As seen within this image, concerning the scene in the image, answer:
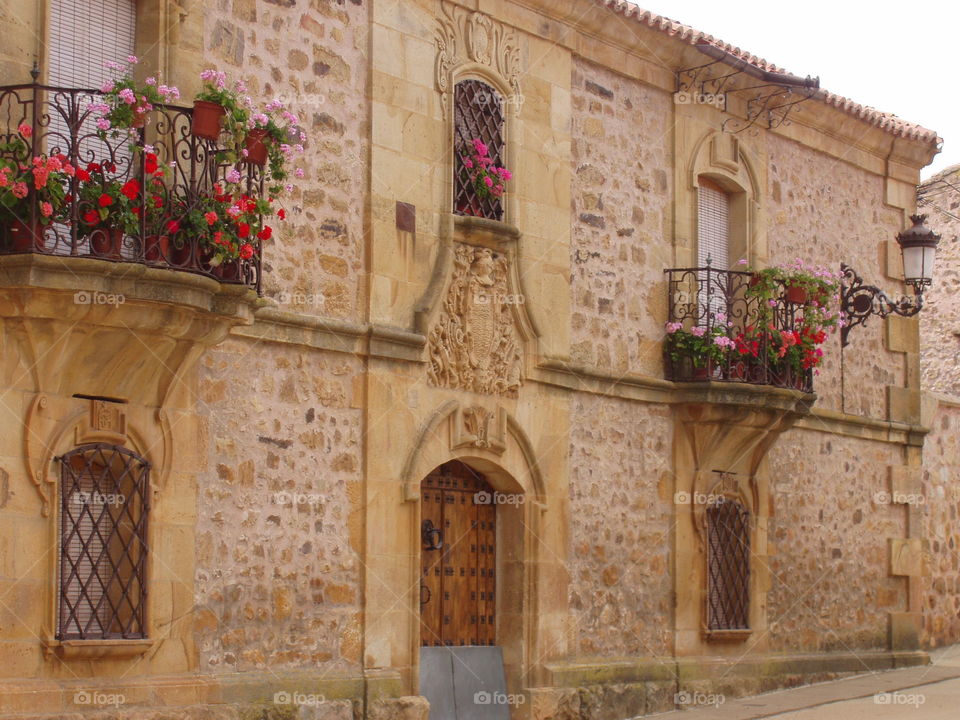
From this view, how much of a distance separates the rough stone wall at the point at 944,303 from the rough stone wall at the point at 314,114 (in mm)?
14965

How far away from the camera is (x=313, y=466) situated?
12797 millimetres

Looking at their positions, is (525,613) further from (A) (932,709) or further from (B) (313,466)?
(A) (932,709)

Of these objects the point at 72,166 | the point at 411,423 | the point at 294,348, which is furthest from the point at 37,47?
the point at 411,423

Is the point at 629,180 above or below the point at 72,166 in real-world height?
above

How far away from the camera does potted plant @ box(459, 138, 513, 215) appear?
14.6 m

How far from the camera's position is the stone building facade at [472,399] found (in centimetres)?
1111

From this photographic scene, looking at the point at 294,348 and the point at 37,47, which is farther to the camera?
the point at 294,348

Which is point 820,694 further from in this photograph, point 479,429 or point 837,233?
point 837,233

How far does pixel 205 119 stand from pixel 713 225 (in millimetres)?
8013

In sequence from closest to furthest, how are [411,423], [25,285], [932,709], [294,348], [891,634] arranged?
[25,285]
[294,348]
[411,423]
[932,709]
[891,634]

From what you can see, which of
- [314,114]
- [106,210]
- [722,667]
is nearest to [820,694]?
[722,667]

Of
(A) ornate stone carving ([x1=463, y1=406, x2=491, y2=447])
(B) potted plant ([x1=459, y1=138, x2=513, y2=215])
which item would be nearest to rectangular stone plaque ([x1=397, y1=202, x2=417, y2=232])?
(B) potted plant ([x1=459, y1=138, x2=513, y2=215])

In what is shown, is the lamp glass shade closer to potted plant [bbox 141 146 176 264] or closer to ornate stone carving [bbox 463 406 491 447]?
ornate stone carving [bbox 463 406 491 447]

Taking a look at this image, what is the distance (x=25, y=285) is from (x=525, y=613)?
6.06 m
